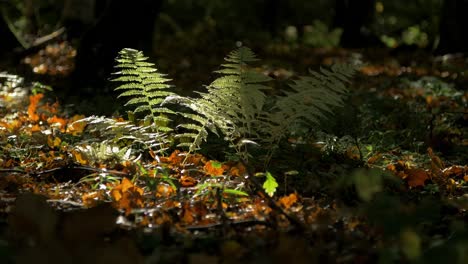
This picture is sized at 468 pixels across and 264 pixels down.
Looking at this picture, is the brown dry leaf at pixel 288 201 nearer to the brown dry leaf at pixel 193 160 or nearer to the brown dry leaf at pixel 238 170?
the brown dry leaf at pixel 238 170

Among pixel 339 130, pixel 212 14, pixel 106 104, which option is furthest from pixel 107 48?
pixel 212 14

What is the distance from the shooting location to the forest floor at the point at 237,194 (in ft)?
8.50

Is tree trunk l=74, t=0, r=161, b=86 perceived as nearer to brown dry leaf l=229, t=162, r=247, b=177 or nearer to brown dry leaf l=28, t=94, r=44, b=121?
brown dry leaf l=28, t=94, r=44, b=121

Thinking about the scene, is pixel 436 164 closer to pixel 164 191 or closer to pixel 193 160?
pixel 193 160

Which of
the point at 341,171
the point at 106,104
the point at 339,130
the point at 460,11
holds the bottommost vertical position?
the point at 341,171

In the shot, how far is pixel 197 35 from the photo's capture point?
14.5 m

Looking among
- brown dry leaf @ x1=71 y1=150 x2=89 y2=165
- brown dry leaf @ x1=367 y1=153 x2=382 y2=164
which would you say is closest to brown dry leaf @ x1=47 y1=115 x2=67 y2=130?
brown dry leaf @ x1=71 y1=150 x2=89 y2=165

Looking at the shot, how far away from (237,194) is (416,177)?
1.41 m

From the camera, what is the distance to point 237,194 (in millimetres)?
3955

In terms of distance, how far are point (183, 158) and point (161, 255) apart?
2.01m

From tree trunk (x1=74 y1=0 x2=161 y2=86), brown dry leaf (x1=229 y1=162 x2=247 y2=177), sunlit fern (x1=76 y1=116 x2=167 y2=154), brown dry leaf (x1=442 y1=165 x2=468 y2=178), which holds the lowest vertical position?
brown dry leaf (x1=229 y1=162 x2=247 y2=177)

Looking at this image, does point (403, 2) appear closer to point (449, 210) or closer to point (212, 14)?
point (212, 14)

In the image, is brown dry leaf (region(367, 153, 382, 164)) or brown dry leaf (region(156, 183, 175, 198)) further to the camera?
brown dry leaf (region(367, 153, 382, 164))

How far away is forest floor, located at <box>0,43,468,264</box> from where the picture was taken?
2.59 metres
